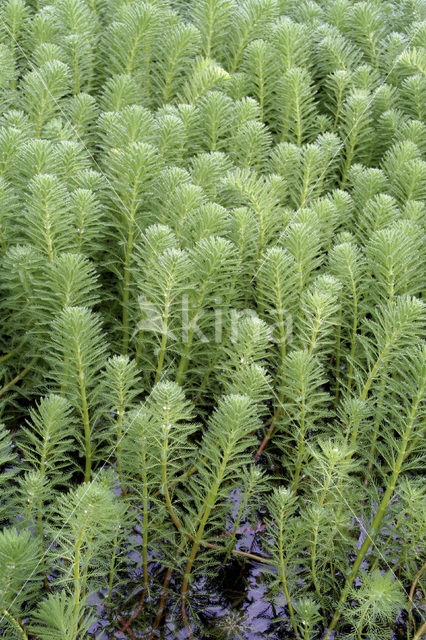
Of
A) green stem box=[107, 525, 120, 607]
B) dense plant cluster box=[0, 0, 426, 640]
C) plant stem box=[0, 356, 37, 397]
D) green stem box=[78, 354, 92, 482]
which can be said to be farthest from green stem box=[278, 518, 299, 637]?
plant stem box=[0, 356, 37, 397]

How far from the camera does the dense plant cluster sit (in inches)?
62.8

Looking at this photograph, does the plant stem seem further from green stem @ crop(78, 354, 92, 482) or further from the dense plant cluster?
green stem @ crop(78, 354, 92, 482)

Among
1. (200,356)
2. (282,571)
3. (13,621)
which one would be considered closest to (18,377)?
(200,356)

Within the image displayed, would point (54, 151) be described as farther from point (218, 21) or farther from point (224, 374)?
point (218, 21)

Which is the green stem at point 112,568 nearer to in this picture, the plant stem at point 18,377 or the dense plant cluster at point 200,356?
the dense plant cluster at point 200,356

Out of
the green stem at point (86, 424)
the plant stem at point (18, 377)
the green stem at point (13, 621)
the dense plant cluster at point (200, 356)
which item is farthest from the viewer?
the plant stem at point (18, 377)

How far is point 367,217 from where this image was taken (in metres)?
2.09

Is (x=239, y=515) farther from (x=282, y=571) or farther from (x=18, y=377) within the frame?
(x=18, y=377)

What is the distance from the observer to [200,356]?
6.47ft

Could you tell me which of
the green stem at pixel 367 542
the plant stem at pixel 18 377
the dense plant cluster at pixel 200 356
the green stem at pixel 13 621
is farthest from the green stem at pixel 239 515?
the plant stem at pixel 18 377

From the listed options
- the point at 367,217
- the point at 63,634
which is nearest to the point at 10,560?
the point at 63,634

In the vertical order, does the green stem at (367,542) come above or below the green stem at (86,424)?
below

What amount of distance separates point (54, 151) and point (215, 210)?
1.52ft

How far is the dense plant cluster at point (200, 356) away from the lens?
159 cm
